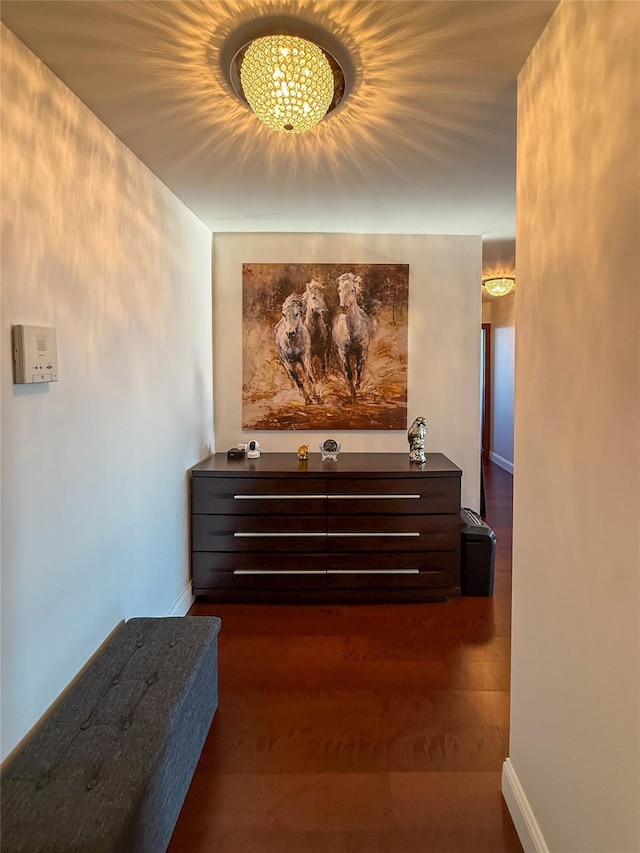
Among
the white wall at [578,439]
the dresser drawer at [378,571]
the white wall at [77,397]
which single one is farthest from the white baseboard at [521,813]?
the white wall at [77,397]

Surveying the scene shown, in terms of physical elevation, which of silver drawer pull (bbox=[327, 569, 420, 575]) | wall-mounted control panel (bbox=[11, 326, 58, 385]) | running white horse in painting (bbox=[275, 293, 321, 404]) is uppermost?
running white horse in painting (bbox=[275, 293, 321, 404])

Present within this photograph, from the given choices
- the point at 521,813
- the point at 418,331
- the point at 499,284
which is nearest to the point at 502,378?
the point at 499,284

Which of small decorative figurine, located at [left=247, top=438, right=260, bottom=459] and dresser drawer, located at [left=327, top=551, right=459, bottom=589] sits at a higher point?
small decorative figurine, located at [left=247, top=438, right=260, bottom=459]

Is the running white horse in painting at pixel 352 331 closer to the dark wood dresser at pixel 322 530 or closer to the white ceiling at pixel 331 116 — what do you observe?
the white ceiling at pixel 331 116

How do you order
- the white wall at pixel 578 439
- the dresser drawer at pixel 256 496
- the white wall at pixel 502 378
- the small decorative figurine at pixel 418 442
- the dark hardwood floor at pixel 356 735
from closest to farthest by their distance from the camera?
the white wall at pixel 578 439
the dark hardwood floor at pixel 356 735
the dresser drawer at pixel 256 496
the small decorative figurine at pixel 418 442
the white wall at pixel 502 378

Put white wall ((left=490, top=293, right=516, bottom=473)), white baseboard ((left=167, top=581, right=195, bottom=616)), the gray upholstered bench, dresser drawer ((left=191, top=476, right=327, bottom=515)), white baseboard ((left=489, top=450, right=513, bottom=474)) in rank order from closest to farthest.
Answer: the gray upholstered bench < white baseboard ((left=167, top=581, right=195, bottom=616)) < dresser drawer ((left=191, top=476, right=327, bottom=515)) < white wall ((left=490, top=293, right=516, bottom=473)) < white baseboard ((left=489, top=450, right=513, bottom=474))

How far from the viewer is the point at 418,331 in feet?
11.9

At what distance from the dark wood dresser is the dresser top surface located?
1cm

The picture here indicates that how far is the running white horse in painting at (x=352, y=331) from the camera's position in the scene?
3568 mm

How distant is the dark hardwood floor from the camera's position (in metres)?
1.58

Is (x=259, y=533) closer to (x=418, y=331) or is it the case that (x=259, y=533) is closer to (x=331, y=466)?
(x=331, y=466)

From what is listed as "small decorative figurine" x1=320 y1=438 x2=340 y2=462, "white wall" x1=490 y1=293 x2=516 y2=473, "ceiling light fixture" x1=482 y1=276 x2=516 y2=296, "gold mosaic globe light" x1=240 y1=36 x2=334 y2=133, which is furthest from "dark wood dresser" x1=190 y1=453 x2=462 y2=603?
"white wall" x1=490 y1=293 x2=516 y2=473

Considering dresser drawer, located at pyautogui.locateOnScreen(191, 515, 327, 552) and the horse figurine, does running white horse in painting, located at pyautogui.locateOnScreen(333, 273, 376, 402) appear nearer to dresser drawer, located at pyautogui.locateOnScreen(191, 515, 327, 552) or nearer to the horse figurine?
the horse figurine

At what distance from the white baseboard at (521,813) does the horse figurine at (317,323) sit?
256 centimetres
